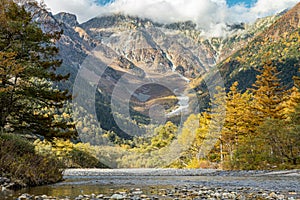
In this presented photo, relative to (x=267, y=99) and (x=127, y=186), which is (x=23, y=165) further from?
(x=267, y=99)

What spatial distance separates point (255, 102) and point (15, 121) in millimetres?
27408

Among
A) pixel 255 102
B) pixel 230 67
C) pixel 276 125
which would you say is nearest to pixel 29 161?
pixel 276 125

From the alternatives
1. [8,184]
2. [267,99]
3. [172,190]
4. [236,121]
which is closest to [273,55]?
[267,99]

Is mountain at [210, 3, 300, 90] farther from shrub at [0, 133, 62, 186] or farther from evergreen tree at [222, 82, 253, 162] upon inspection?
shrub at [0, 133, 62, 186]

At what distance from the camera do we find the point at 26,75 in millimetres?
14961

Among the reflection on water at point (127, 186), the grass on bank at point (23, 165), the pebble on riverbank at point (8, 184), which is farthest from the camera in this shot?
the grass on bank at point (23, 165)

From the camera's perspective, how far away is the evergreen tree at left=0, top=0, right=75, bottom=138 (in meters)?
14.8

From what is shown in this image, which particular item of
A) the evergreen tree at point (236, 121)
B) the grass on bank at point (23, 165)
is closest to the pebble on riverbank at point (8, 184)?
the grass on bank at point (23, 165)

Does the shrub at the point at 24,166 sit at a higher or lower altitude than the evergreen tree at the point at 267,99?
lower

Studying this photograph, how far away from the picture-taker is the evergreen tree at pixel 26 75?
48.5 feet

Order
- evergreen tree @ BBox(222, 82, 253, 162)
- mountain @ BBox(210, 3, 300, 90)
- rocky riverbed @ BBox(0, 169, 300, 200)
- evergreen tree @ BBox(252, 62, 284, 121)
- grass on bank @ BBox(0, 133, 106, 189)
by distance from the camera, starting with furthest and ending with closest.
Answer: mountain @ BBox(210, 3, 300, 90) < evergreen tree @ BBox(252, 62, 284, 121) < evergreen tree @ BBox(222, 82, 253, 162) < grass on bank @ BBox(0, 133, 106, 189) < rocky riverbed @ BBox(0, 169, 300, 200)

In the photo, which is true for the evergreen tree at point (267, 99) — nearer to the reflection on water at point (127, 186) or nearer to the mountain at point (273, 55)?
the reflection on water at point (127, 186)

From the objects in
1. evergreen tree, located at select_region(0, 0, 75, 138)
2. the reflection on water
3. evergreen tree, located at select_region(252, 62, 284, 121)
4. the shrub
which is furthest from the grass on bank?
evergreen tree, located at select_region(252, 62, 284, 121)

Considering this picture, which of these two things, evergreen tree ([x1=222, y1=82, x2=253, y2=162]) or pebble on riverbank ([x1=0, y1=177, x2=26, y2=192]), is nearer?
pebble on riverbank ([x1=0, y1=177, x2=26, y2=192])
